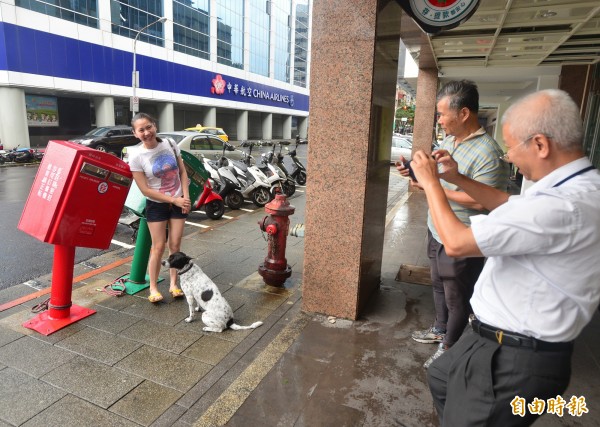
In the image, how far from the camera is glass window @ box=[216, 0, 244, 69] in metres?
33.7

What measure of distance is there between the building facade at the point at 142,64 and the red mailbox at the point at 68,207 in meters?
19.5

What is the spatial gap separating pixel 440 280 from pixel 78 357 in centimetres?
279

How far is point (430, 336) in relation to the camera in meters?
3.37

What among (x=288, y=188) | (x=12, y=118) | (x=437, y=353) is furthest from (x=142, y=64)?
(x=437, y=353)

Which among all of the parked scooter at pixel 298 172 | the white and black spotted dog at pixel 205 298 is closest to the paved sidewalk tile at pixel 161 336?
the white and black spotted dog at pixel 205 298

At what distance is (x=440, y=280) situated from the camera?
3.06 metres

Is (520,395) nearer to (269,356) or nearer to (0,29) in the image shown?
(269,356)

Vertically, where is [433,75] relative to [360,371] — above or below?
above

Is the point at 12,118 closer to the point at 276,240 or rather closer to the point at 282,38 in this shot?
the point at 276,240

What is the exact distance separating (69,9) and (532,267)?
26.5 m

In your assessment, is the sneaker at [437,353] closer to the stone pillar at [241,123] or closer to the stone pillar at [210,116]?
the stone pillar at [210,116]

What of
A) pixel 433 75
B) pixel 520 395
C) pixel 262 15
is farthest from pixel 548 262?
pixel 262 15

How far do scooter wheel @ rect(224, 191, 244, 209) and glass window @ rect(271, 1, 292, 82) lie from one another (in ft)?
118

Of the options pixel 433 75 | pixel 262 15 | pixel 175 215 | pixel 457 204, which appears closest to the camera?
pixel 457 204
